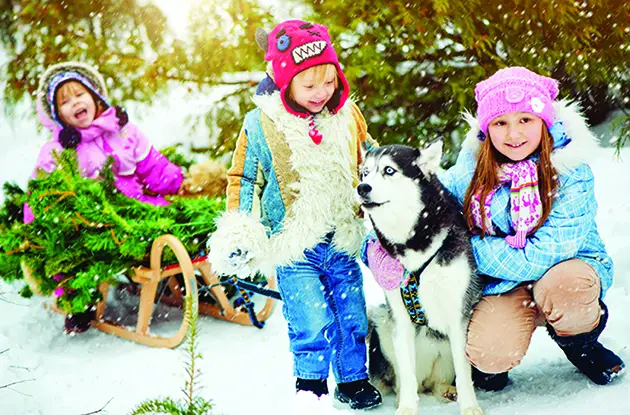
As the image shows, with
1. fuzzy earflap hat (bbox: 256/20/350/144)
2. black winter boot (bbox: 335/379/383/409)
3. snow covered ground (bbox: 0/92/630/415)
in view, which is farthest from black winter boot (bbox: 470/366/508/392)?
fuzzy earflap hat (bbox: 256/20/350/144)

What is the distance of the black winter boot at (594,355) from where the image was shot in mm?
2305

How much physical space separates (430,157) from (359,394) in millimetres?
1079

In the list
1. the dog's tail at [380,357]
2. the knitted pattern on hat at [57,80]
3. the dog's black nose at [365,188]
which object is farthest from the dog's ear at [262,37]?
the knitted pattern on hat at [57,80]

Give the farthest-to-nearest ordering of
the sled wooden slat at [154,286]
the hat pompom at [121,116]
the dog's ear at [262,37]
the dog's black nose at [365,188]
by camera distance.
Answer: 1. the hat pompom at [121,116]
2. the sled wooden slat at [154,286]
3. the dog's ear at [262,37]
4. the dog's black nose at [365,188]

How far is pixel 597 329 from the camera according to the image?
90.8 inches

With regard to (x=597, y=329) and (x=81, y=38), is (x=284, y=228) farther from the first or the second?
(x=81, y=38)

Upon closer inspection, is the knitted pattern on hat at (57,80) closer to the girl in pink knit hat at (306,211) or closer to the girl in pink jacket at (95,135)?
the girl in pink jacket at (95,135)

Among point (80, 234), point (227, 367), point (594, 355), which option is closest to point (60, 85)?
point (80, 234)

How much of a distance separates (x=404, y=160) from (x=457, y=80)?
2.69 metres

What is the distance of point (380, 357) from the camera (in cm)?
263

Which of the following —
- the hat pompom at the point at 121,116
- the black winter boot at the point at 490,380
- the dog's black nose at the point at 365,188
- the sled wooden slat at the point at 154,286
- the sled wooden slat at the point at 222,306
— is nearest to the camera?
the dog's black nose at the point at 365,188

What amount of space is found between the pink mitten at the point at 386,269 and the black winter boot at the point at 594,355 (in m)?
0.66

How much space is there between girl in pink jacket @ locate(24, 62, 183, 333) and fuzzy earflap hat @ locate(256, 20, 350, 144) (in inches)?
78.4

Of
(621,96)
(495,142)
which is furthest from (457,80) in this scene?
(495,142)
